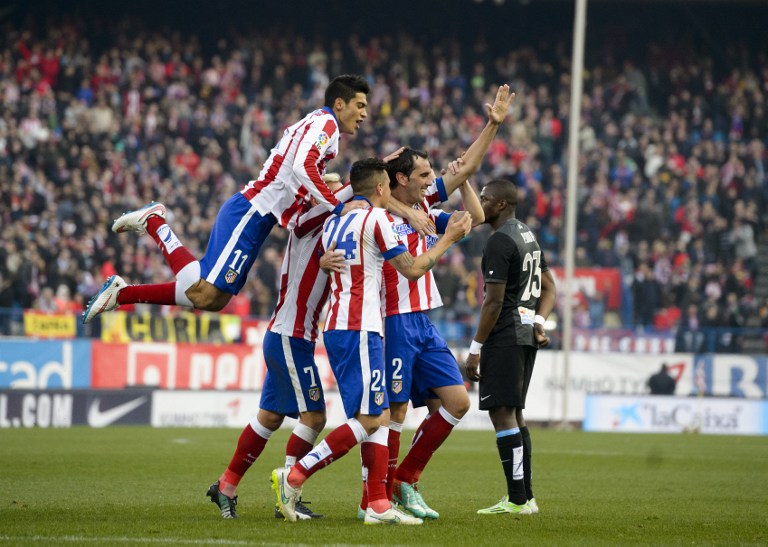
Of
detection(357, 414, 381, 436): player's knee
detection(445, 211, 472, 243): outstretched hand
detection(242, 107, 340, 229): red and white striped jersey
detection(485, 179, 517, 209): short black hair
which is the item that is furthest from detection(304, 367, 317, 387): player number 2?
detection(485, 179, 517, 209): short black hair

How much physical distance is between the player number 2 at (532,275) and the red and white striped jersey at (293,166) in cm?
168

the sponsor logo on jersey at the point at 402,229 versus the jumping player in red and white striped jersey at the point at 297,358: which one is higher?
the sponsor logo on jersey at the point at 402,229

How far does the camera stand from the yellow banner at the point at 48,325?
2103cm

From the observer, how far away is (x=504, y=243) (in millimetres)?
8844

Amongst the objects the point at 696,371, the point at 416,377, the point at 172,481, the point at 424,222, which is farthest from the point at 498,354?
the point at 696,371

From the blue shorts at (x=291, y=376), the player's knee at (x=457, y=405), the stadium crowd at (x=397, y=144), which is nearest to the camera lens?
the blue shorts at (x=291, y=376)

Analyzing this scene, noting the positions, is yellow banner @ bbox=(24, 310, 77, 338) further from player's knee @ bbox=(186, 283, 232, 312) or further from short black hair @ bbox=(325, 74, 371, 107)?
short black hair @ bbox=(325, 74, 371, 107)

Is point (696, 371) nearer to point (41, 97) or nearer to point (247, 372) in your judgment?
point (247, 372)

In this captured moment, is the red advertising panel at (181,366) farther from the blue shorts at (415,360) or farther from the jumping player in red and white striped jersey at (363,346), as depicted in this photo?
the jumping player in red and white striped jersey at (363,346)

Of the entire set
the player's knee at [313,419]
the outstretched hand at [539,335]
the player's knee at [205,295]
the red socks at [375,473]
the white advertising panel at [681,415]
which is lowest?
the white advertising panel at [681,415]

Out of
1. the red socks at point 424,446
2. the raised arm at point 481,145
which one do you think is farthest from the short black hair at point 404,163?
the red socks at point 424,446

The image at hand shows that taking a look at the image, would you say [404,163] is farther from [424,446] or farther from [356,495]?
[356,495]

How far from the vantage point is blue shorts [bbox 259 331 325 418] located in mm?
8547

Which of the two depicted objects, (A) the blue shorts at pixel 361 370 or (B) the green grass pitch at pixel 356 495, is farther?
(A) the blue shorts at pixel 361 370
